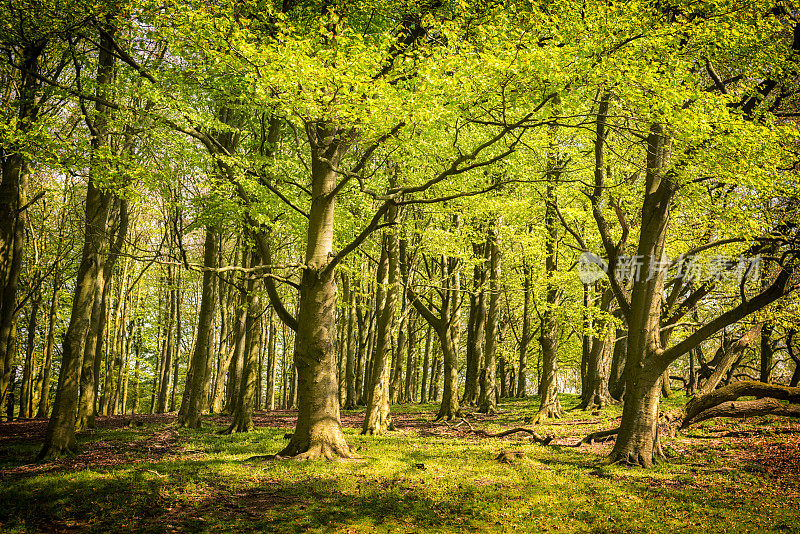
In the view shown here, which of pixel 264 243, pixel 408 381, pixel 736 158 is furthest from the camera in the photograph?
pixel 408 381

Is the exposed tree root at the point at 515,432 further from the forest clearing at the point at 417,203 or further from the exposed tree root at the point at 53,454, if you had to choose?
the exposed tree root at the point at 53,454

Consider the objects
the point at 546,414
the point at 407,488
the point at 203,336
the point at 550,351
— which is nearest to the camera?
the point at 407,488

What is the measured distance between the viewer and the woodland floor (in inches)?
278

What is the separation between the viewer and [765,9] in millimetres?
10195

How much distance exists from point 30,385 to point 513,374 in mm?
38365

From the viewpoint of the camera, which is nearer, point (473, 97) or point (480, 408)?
point (473, 97)

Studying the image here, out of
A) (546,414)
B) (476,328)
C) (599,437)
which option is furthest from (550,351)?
(476,328)

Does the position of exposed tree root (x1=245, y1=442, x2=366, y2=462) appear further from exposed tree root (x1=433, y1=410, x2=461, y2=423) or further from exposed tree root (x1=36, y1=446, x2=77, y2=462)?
exposed tree root (x1=433, y1=410, x2=461, y2=423)

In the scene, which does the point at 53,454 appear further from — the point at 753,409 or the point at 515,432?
the point at 753,409

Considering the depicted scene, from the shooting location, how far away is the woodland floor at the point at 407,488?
7.05 m

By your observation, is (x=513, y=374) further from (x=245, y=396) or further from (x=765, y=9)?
(x=765, y=9)

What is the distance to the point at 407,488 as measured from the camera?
918 cm

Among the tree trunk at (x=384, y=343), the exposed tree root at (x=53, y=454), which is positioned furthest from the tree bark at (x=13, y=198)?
the tree trunk at (x=384, y=343)

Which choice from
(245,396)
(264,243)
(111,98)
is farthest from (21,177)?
(245,396)
